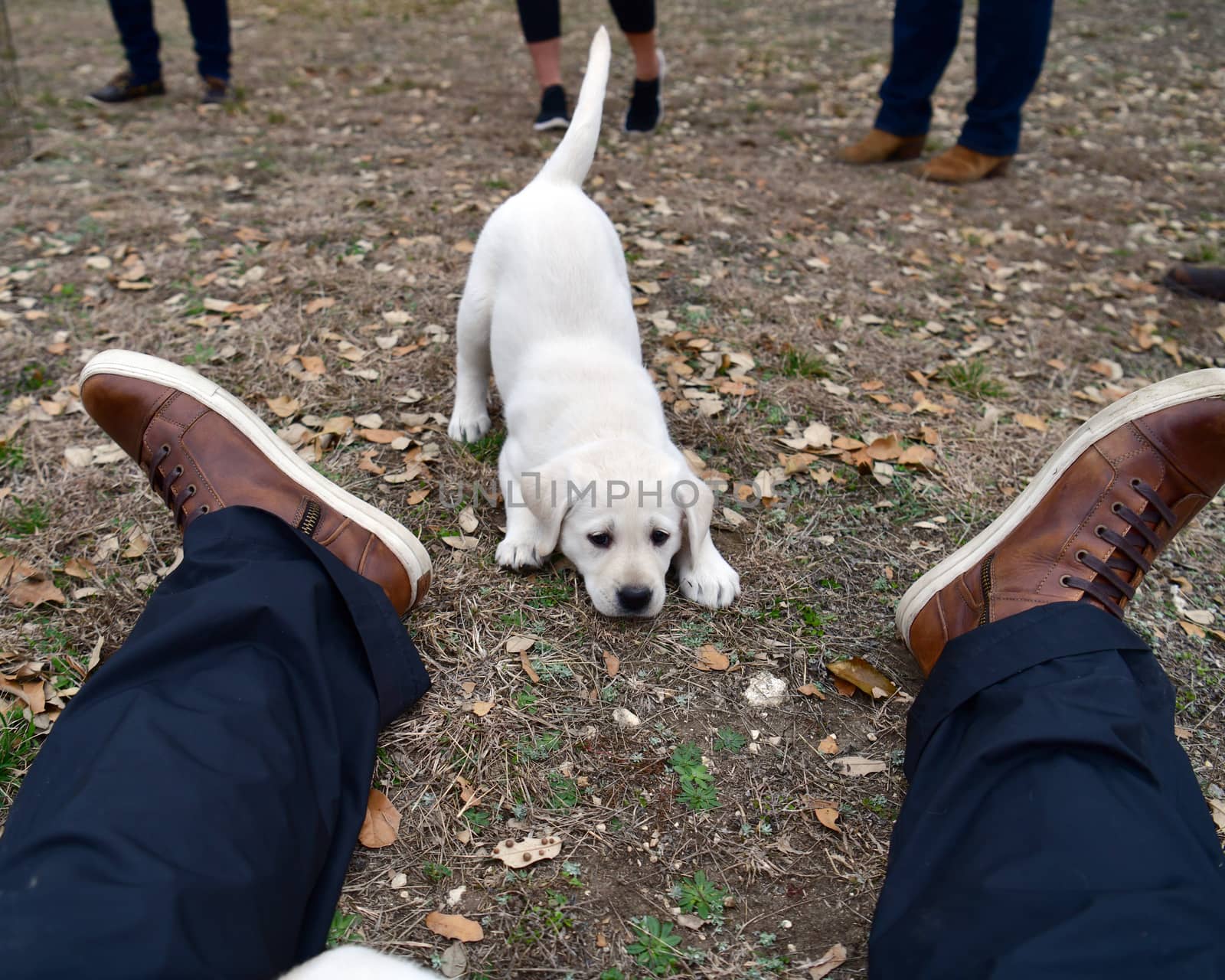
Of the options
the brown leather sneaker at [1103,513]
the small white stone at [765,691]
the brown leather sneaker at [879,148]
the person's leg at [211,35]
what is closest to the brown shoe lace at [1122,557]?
the brown leather sneaker at [1103,513]

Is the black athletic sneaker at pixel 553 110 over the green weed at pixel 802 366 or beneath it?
over

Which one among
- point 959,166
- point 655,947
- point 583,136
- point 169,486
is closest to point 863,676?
point 655,947

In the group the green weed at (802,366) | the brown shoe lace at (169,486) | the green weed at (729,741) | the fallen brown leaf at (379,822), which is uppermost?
the brown shoe lace at (169,486)

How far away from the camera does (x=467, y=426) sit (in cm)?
310

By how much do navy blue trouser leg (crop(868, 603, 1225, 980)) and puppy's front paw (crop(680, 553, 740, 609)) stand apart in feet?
2.42

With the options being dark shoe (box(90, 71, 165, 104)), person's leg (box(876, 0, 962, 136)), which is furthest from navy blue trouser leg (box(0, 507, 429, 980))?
dark shoe (box(90, 71, 165, 104))

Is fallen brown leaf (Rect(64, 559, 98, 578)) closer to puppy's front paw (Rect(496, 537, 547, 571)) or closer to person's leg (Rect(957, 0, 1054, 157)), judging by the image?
puppy's front paw (Rect(496, 537, 547, 571))

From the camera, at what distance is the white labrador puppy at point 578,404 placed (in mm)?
2277

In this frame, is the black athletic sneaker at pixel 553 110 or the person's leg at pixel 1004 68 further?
the black athletic sneaker at pixel 553 110

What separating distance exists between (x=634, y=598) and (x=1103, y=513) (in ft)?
4.08

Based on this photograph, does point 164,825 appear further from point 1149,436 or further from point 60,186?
point 60,186

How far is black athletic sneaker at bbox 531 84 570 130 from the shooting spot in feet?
19.5

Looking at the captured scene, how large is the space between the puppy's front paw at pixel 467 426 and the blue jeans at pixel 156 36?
526cm

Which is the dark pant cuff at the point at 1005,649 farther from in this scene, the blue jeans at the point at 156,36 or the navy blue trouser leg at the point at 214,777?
the blue jeans at the point at 156,36
